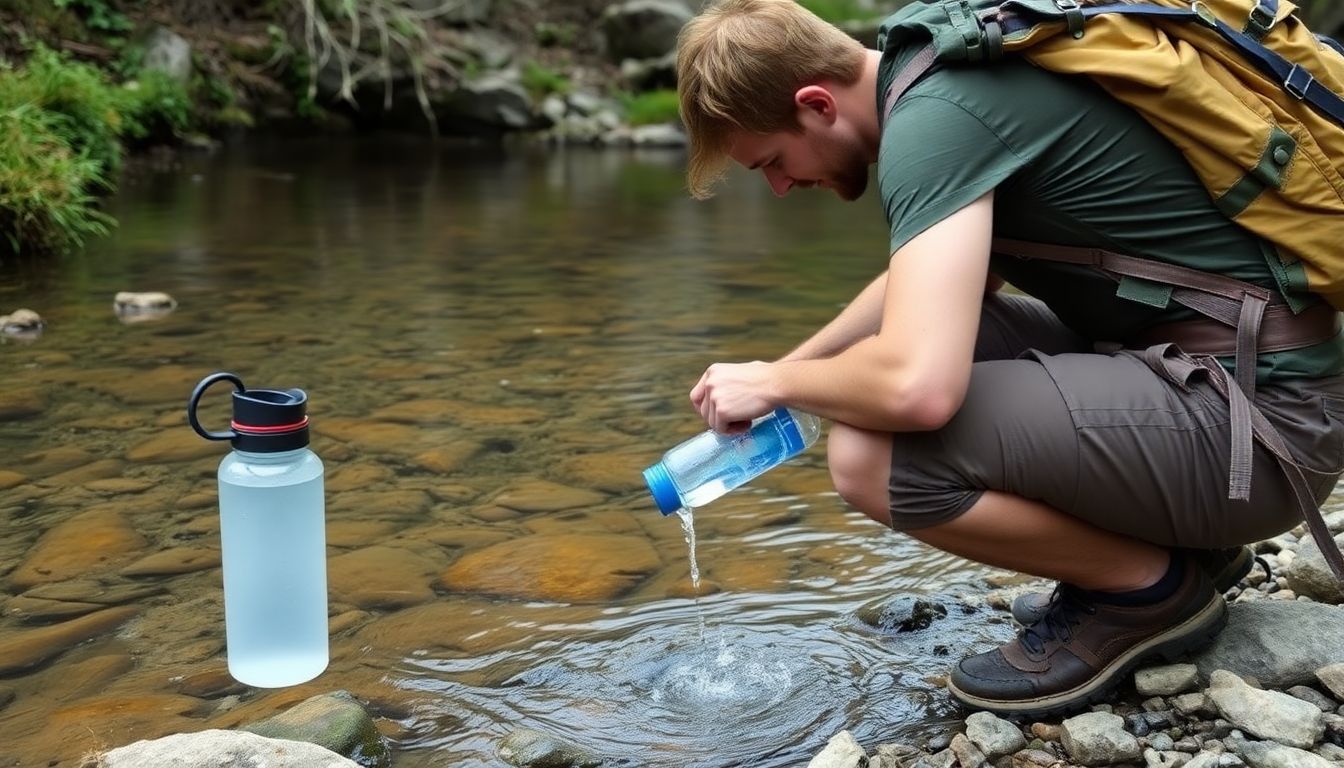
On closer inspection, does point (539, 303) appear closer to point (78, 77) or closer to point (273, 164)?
point (78, 77)

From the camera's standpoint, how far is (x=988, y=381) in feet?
7.09

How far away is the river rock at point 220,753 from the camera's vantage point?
1955 mm

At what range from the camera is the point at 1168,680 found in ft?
7.45

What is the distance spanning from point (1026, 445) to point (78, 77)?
905cm

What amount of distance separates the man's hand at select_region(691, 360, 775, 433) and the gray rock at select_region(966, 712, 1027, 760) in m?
0.64

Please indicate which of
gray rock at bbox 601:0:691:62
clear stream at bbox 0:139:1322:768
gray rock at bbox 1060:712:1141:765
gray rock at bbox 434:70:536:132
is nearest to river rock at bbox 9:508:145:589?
clear stream at bbox 0:139:1322:768

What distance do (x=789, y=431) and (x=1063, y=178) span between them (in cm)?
65

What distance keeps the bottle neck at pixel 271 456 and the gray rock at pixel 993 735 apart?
1.23 m

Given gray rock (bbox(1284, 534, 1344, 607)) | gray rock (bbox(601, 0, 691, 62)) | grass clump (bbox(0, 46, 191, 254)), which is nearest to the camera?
gray rock (bbox(1284, 534, 1344, 607))

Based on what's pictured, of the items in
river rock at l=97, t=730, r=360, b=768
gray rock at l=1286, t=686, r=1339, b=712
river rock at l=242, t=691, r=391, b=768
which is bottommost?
river rock at l=242, t=691, r=391, b=768

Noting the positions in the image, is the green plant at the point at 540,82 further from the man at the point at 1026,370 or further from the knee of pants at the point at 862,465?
the knee of pants at the point at 862,465

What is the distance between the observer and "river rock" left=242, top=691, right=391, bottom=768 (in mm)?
2158

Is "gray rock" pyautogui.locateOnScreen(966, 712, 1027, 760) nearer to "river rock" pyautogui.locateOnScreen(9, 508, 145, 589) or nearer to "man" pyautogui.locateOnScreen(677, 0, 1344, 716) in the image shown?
"man" pyautogui.locateOnScreen(677, 0, 1344, 716)

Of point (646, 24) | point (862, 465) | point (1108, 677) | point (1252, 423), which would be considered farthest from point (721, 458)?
point (646, 24)
